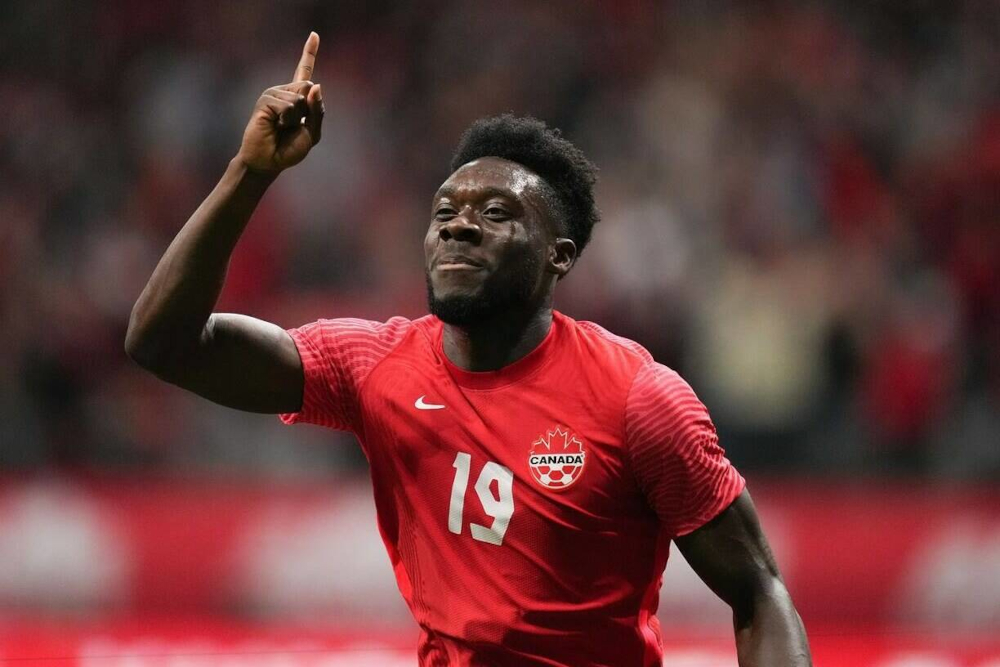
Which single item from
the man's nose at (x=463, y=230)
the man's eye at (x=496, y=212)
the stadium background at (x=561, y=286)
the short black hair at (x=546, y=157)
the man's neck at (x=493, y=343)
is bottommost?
the man's neck at (x=493, y=343)

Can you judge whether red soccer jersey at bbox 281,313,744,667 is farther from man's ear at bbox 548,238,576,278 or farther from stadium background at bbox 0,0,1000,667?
stadium background at bbox 0,0,1000,667

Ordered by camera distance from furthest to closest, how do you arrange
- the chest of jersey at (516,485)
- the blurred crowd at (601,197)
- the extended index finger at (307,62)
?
the blurred crowd at (601,197) → the chest of jersey at (516,485) → the extended index finger at (307,62)

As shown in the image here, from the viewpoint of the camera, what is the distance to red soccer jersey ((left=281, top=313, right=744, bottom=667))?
317cm

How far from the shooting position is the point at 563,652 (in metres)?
3.19

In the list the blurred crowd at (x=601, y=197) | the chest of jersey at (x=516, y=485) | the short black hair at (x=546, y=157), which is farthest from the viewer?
the blurred crowd at (x=601, y=197)

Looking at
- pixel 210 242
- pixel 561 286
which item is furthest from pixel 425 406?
pixel 561 286

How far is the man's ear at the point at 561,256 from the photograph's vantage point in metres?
3.51

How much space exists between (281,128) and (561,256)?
2.80ft

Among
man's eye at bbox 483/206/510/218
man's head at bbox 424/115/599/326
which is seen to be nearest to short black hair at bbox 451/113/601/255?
man's head at bbox 424/115/599/326

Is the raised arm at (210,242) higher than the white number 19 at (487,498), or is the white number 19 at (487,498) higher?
the raised arm at (210,242)

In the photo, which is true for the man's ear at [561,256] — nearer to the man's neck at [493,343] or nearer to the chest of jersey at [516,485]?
the man's neck at [493,343]

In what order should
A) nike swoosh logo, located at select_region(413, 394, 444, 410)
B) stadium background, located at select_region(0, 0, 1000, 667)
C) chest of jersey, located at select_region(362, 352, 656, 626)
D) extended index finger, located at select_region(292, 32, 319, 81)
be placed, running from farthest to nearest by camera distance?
stadium background, located at select_region(0, 0, 1000, 667) < nike swoosh logo, located at select_region(413, 394, 444, 410) < chest of jersey, located at select_region(362, 352, 656, 626) < extended index finger, located at select_region(292, 32, 319, 81)

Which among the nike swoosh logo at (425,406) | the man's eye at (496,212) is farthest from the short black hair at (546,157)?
the nike swoosh logo at (425,406)

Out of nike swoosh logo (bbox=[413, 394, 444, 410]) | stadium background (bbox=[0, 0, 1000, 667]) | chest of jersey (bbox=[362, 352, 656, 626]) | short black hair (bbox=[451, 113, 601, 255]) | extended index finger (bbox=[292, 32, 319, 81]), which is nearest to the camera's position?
extended index finger (bbox=[292, 32, 319, 81])
